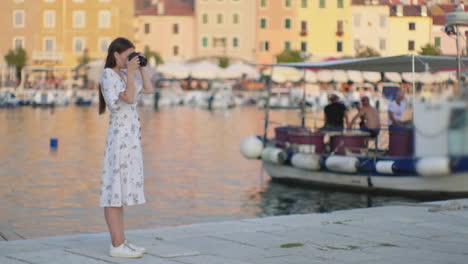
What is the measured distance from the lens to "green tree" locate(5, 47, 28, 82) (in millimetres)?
90625

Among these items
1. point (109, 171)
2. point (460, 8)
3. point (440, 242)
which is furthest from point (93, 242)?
point (460, 8)

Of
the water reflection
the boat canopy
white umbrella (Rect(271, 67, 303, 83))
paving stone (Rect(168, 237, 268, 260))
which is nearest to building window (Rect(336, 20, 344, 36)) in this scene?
the water reflection

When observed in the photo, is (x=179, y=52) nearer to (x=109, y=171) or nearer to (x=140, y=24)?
(x=140, y=24)

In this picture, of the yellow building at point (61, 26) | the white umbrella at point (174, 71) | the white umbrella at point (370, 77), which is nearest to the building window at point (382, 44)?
the yellow building at point (61, 26)

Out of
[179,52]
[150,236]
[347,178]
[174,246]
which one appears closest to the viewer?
[174,246]

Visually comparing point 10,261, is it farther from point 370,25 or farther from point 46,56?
point 370,25

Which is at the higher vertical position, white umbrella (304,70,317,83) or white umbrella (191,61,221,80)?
white umbrella (191,61,221,80)

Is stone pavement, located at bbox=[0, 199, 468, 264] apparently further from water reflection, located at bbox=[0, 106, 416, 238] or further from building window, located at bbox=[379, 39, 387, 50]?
building window, located at bbox=[379, 39, 387, 50]

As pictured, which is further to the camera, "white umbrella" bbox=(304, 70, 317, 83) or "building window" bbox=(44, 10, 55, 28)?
"building window" bbox=(44, 10, 55, 28)

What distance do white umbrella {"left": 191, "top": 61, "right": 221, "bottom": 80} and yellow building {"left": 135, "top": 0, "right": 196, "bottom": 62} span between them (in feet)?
108

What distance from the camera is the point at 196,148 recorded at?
3042cm

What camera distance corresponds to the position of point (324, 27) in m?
106

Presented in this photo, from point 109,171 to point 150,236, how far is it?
129cm

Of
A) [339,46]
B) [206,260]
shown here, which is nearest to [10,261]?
[206,260]
